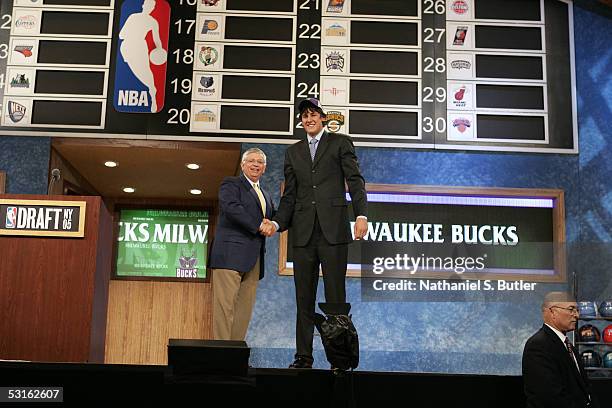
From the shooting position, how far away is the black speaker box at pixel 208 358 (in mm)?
3285

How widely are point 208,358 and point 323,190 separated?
Answer: 119cm

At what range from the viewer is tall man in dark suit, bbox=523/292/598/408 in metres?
3.53

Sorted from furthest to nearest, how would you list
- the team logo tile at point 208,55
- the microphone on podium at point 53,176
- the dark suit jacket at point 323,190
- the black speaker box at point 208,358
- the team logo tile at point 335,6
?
the team logo tile at point 335,6
the team logo tile at point 208,55
the microphone on podium at point 53,176
the dark suit jacket at point 323,190
the black speaker box at point 208,358

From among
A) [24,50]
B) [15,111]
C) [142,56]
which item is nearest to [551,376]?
[142,56]

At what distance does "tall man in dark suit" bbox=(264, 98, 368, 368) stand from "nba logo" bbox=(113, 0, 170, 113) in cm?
276

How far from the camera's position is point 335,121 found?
6605mm

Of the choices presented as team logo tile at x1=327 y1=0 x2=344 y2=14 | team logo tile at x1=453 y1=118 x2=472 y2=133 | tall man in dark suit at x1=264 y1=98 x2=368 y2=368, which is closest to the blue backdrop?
team logo tile at x1=453 y1=118 x2=472 y2=133

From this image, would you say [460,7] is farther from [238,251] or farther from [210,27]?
[238,251]

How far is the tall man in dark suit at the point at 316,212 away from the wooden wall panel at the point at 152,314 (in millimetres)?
5007

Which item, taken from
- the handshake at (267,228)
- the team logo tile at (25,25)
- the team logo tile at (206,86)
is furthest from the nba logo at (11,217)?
the team logo tile at (25,25)

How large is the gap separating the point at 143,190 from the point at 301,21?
3.18 metres

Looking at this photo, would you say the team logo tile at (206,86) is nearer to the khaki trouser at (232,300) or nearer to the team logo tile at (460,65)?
the team logo tile at (460,65)

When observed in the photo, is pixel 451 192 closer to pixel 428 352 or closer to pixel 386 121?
pixel 386 121

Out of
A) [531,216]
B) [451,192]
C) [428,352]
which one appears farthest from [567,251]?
[428,352]
